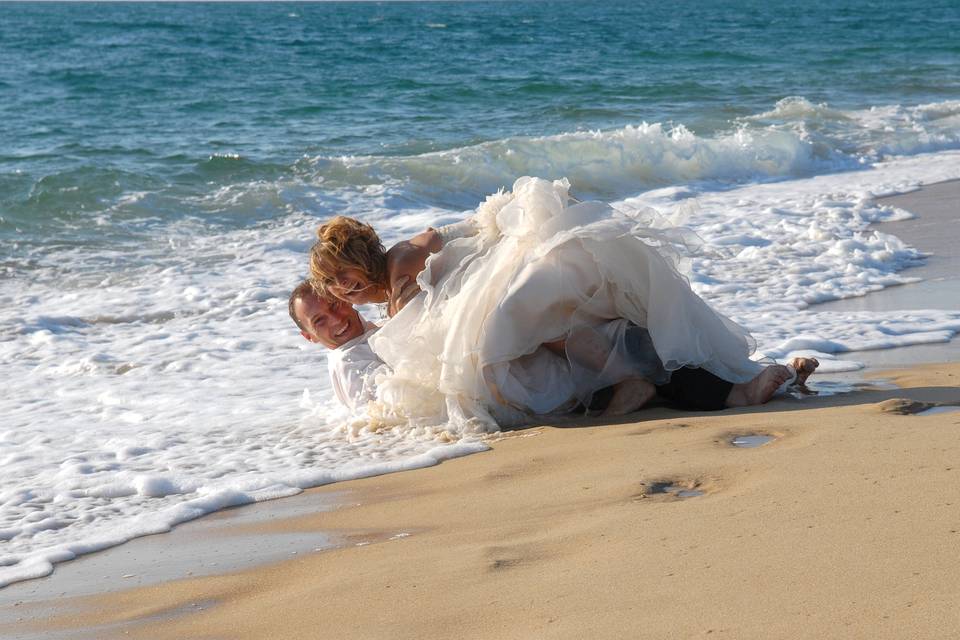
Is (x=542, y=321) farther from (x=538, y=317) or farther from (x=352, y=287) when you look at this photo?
(x=352, y=287)

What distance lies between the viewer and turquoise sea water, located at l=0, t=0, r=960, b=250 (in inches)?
493

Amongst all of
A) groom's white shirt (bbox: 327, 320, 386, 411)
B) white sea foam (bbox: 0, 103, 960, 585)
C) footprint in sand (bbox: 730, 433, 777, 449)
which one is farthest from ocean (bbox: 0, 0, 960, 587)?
footprint in sand (bbox: 730, 433, 777, 449)

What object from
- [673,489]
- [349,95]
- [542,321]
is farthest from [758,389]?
[349,95]

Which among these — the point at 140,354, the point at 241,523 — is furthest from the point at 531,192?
→ the point at 140,354

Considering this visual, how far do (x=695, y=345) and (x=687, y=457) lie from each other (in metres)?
0.90

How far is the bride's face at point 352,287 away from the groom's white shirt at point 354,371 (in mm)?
267

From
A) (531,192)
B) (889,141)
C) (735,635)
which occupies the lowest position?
(889,141)

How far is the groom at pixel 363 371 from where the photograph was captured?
4570 millimetres

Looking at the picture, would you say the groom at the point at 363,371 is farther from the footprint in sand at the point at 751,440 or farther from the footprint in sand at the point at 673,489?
the footprint in sand at the point at 673,489

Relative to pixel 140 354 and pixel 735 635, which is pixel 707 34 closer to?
pixel 140 354

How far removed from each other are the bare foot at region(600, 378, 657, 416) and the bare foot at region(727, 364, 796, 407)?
1.10 feet

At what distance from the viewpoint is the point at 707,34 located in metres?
38.0

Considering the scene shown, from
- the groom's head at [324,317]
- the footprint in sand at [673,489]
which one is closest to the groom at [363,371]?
the groom's head at [324,317]

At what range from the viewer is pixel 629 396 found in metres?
4.64
